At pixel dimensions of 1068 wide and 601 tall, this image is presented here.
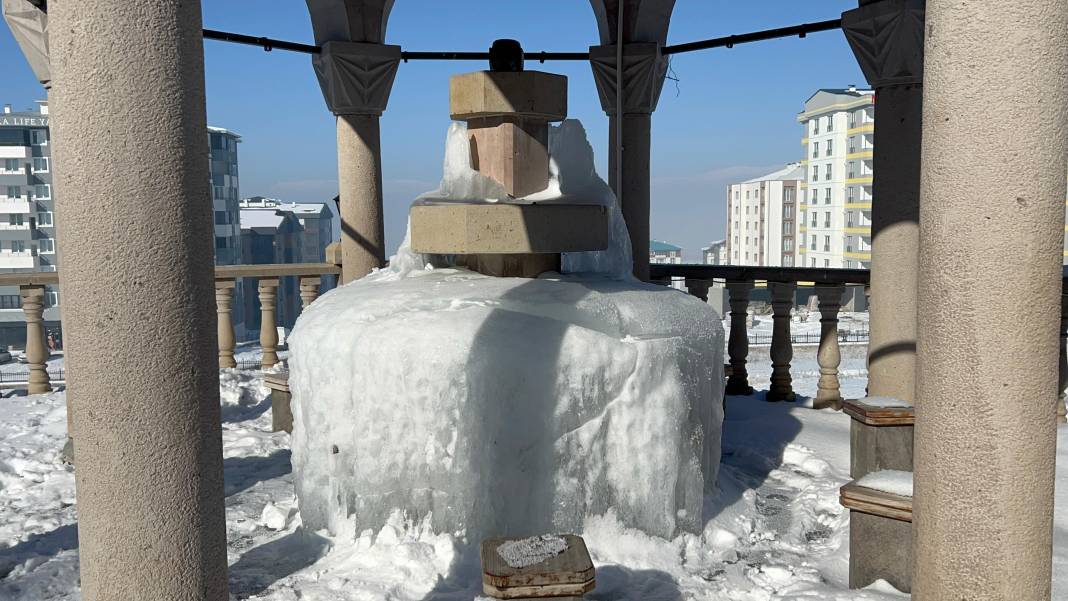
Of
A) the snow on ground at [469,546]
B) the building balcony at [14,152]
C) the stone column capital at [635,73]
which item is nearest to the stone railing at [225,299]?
the snow on ground at [469,546]

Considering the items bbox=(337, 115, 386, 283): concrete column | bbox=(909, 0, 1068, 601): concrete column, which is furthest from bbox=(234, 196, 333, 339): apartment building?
bbox=(909, 0, 1068, 601): concrete column

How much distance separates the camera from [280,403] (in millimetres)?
7484

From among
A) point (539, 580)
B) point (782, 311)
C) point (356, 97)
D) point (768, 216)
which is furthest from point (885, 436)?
point (768, 216)

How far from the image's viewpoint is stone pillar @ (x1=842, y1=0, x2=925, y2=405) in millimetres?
6074

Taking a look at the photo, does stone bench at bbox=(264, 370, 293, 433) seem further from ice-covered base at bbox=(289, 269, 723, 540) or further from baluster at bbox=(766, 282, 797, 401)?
baluster at bbox=(766, 282, 797, 401)

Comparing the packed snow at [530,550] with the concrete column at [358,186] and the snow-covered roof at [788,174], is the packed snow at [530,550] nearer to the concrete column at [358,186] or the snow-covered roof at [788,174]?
the concrete column at [358,186]

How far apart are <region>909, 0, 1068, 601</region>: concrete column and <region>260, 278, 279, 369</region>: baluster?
747 cm

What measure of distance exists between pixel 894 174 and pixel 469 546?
13.6 ft

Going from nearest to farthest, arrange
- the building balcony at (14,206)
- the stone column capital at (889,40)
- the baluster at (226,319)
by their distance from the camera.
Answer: the stone column capital at (889,40)
the baluster at (226,319)
the building balcony at (14,206)

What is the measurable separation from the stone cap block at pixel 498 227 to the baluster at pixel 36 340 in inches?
205

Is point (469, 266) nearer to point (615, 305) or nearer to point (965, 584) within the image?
point (615, 305)

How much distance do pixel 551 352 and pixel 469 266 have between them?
1.55m

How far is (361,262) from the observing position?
8.81m

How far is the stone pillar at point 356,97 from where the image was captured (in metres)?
8.44
